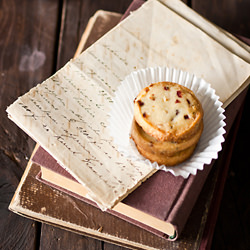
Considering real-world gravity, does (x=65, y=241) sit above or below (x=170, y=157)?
below

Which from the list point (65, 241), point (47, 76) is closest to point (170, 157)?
point (65, 241)

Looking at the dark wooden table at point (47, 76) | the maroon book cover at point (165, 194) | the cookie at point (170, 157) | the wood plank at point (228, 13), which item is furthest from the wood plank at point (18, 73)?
the wood plank at point (228, 13)

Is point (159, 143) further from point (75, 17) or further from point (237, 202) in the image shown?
point (75, 17)

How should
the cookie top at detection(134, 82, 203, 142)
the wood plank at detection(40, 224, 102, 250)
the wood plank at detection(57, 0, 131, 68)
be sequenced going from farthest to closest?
the wood plank at detection(57, 0, 131, 68) → the wood plank at detection(40, 224, 102, 250) → the cookie top at detection(134, 82, 203, 142)

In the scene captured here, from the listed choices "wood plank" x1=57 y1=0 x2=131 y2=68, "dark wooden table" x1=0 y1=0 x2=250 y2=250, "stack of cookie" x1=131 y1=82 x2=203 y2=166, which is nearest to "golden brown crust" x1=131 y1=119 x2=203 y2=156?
"stack of cookie" x1=131 y1=82 x2=203 y2=166

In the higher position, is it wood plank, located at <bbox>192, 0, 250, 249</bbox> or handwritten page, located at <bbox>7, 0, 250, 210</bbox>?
handwritten page, located at <bbox>7, 0, 250, 210</bbox>

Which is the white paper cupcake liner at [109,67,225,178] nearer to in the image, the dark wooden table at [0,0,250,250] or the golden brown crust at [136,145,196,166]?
the golden brown crust at [136,145,196,166]
